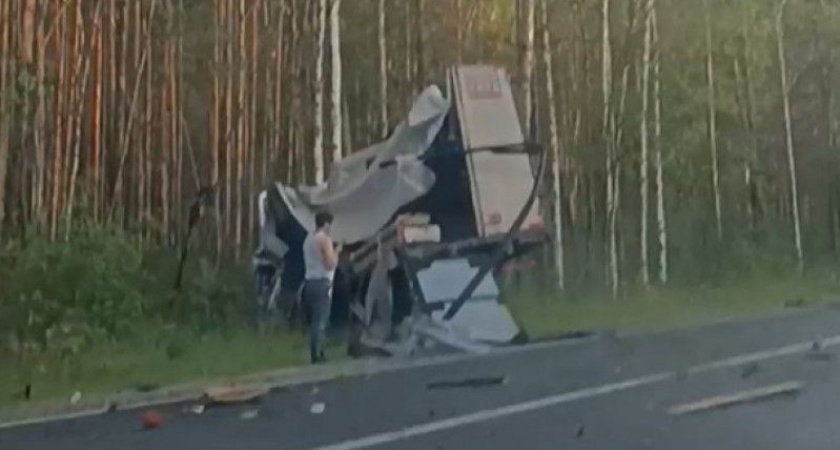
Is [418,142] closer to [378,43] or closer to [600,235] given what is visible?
[378,43]

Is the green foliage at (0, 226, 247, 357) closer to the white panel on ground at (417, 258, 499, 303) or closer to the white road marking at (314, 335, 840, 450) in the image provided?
the white panel on ground at (417, 258, 499, 303)

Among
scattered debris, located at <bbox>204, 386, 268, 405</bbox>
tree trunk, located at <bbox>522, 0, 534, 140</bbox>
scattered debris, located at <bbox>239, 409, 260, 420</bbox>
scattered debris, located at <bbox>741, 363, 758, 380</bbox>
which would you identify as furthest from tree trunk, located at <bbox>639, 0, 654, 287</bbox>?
scattered debris, located at <bbox>239, 409, 260, 420</bbox>

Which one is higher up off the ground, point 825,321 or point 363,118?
point 363,118

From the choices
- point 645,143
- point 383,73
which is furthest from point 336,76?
point 645,143

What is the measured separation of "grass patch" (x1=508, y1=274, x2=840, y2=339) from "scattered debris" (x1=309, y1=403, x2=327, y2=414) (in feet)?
16.0

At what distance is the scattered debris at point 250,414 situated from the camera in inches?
389

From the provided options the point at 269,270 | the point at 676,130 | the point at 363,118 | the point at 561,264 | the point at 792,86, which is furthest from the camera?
the point at 792,86

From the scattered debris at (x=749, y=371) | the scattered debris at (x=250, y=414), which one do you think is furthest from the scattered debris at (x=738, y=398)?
the scattered debris at (x=250, y=414)

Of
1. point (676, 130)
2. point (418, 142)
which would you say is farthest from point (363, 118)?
point (676, 130)

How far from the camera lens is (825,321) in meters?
17.9

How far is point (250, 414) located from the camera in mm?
10039

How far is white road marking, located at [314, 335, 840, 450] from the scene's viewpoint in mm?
8625

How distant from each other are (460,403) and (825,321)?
8.63 meters

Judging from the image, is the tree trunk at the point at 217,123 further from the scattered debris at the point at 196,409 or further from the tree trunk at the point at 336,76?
the scattered debris at the point at 196,409
